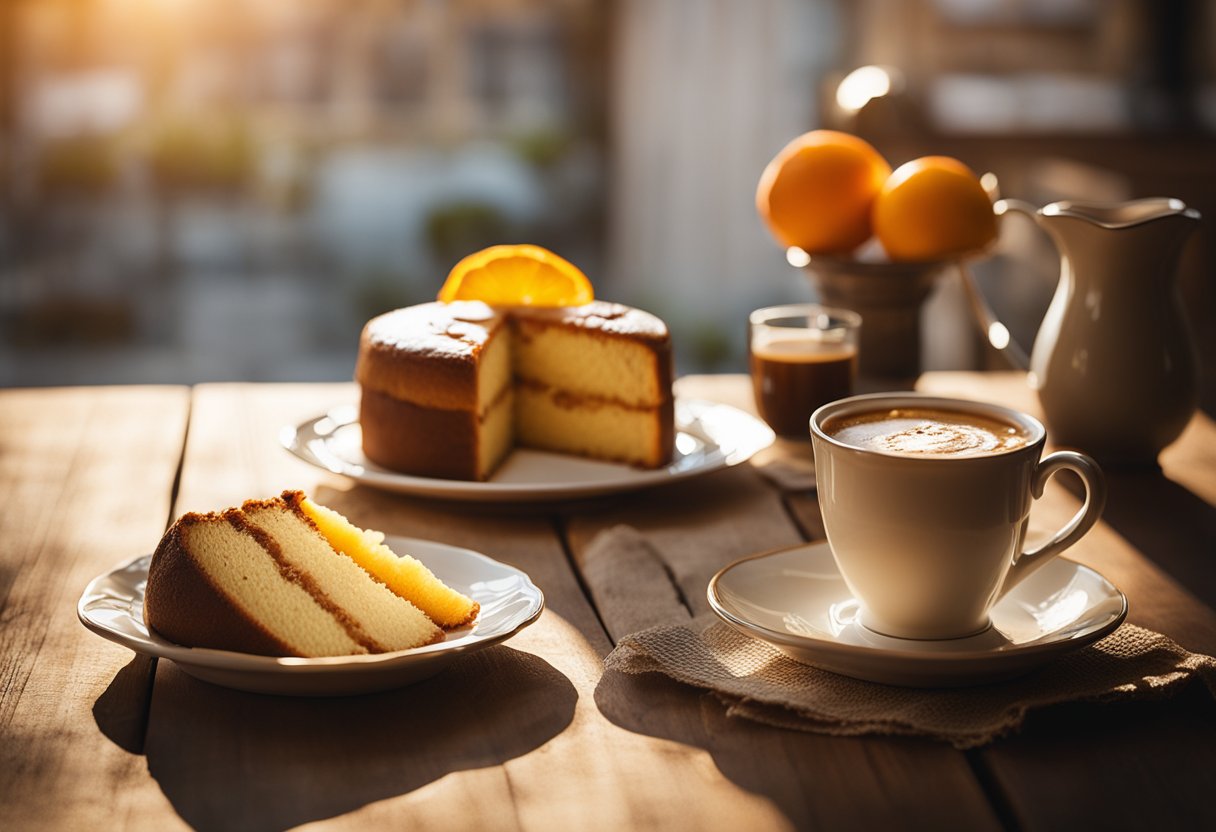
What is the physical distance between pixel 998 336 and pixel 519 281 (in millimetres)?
626

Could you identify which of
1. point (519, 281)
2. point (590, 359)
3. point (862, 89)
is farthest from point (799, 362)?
point (862, 89)

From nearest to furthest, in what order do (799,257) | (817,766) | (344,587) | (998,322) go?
(817,766), (344,587), (998,322), (799,257)

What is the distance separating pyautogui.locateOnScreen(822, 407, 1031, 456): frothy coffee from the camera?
0.99 m

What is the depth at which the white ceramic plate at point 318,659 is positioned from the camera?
2.92 ft

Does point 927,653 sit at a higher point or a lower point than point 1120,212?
lower

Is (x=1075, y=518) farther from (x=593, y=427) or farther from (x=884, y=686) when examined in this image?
(x=593, y=427)

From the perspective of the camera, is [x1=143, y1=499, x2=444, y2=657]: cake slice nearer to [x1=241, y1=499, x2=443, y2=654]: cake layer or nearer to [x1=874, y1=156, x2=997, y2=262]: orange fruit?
[x1=241, y1=499, x2=443, y2=654]: cake layer

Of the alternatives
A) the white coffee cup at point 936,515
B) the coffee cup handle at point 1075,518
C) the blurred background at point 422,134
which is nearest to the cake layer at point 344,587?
the white coffee cup at point 936,515

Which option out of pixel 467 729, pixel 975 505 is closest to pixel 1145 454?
pixel 975 505

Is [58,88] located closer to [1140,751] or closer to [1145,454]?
[1145,454]

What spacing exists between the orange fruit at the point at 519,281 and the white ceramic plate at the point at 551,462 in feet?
0.62

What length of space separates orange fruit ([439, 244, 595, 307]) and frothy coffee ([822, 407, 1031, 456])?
676 mm

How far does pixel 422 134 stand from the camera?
18.6ft

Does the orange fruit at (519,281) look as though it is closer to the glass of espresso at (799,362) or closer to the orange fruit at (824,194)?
the glass of espresso at (799,362)
